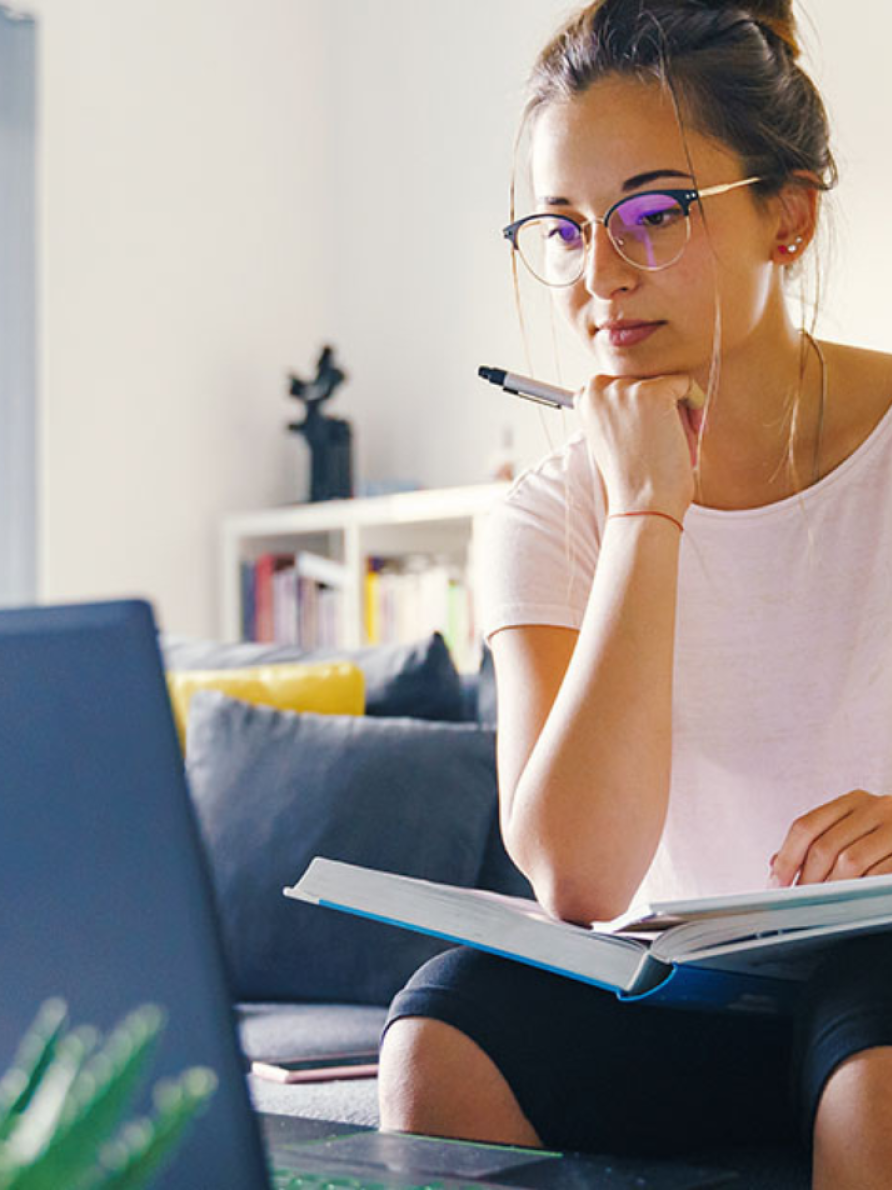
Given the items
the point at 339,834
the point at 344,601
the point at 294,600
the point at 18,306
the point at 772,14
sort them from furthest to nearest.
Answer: the point at 294,600, the point at 344,601, the point at 18,306, the point at 339,834, the point at 772,14

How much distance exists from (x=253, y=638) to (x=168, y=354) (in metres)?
0.74

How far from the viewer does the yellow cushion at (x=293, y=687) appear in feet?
7.02

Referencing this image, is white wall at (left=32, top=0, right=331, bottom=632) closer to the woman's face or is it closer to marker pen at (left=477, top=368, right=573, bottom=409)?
marker pen at (left=477, top=368, right=573, bottom=409)

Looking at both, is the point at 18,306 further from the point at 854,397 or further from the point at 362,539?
the point at 854,397

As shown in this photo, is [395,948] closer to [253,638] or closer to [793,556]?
[793,556]

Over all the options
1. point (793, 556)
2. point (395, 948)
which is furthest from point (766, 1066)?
point (395, 948)

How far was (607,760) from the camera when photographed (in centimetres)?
107

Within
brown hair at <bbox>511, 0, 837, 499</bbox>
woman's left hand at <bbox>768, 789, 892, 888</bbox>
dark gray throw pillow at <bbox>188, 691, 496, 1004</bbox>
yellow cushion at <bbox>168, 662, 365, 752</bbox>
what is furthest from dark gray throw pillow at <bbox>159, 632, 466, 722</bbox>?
woman's left hand at <bbox>768, 789, 892, 888</bbox>

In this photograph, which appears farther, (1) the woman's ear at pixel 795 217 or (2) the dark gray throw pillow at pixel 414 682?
(2) the dark gray throw pillow at pixel 414 682

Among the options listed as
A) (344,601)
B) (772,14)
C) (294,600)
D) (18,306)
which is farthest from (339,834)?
(18,306)

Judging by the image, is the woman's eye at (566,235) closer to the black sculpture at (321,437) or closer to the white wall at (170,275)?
the white wall at (170,275)

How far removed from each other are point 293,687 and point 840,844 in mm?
1290

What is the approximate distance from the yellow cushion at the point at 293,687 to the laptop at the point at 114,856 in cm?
169

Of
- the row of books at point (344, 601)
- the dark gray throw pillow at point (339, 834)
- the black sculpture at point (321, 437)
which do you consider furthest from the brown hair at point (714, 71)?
the black sculpture at point (321, 437)
